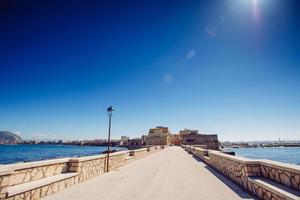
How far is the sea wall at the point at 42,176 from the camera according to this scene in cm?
406

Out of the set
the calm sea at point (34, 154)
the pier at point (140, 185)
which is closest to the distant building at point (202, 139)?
the calm sea at point (34, 154)

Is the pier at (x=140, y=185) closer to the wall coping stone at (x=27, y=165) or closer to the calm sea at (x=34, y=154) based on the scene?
the wall coping stone at (x=27, y=165)

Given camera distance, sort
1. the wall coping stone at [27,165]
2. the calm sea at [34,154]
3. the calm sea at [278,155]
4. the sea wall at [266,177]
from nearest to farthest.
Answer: the sea wall at [266,177] < the wall coping stone at [27,165] < the calm sea at [278,155] < the calm sea at [34,154]

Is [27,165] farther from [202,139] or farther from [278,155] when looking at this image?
[202,139]

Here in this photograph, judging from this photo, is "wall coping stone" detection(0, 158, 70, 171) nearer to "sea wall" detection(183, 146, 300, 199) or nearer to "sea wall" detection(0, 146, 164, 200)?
"sea wall" detection(0, 146, 164, 200)

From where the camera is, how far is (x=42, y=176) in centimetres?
560

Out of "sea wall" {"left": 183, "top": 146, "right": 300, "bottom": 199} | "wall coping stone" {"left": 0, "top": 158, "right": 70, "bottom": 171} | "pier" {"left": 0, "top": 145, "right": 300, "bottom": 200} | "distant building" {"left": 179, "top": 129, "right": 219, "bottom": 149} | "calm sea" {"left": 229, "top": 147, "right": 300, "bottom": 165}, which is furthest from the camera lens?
"distant building" {"left": 179, "top": 129, "right": 219, "bottom": 149}

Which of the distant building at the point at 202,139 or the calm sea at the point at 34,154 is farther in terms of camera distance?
the distant building at the point at 202,139

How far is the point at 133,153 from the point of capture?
15.0 meters

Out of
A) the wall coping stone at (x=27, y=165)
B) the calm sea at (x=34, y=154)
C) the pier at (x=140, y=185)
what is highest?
the wall coping stone at (x=27, y=165)

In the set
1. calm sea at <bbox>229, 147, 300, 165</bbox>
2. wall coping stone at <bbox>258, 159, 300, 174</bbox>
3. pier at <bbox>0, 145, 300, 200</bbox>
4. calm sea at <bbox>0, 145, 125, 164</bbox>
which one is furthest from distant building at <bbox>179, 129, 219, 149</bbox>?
wall coping stone at <bbox>258, 159, 300, 174</bbox>

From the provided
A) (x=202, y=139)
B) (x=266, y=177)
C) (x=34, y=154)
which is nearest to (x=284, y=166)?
(x=266, y=177)

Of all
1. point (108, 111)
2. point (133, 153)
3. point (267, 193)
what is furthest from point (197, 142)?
point (267, 193)

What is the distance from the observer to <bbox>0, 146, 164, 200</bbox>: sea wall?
406 cm
